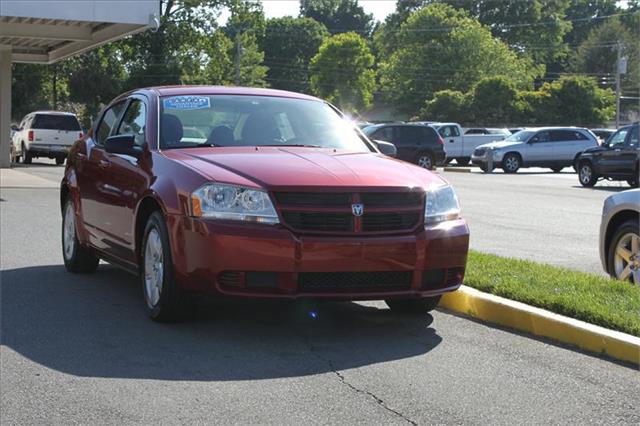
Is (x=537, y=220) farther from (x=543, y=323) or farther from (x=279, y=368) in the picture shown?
(x=279, y=368)

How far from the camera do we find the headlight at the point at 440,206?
627 centimetres

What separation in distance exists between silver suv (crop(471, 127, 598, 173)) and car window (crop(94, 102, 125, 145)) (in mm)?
26192

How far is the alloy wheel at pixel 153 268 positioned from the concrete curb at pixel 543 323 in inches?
89.7

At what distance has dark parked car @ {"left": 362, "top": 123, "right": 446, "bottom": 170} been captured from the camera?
1299 inches

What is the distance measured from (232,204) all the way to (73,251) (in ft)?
11.1

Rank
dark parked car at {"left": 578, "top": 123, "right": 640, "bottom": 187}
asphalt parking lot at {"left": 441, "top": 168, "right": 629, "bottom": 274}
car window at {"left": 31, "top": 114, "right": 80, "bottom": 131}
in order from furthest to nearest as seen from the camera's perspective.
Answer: car window at {"left": 31, "top": 114, "right": 80, "bottom": 131}
dark parked car at {"left": 578, "top": 123, "right": 640, "bottom": 187}
asphalt parking lot at {"left": 441, "top": 168, "right": 629, "bottom": 274}

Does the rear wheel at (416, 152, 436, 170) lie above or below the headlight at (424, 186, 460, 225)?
below

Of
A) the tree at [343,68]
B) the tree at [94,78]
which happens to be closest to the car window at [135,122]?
the tree at [94,78]

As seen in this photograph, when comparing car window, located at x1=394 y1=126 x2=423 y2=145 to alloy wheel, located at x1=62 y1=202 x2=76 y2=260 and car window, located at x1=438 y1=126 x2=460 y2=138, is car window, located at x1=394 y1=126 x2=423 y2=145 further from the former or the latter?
alloy wheel, located at x1=62 y1=202 x2=76 y2=260

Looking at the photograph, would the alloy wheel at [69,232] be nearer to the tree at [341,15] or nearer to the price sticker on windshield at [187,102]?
the price sticker on windshield at [187,102]

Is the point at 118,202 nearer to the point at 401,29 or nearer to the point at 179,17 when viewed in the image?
the point at 179,17

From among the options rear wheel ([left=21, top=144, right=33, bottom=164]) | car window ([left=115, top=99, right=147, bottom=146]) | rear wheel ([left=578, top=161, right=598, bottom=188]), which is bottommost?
rear wheel ([left=21, top=144, right=33, bottom=164])

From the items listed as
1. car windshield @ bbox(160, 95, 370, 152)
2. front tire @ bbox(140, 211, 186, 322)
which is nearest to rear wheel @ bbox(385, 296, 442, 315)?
car windshield @ bbox(160, 95, 370, 152)

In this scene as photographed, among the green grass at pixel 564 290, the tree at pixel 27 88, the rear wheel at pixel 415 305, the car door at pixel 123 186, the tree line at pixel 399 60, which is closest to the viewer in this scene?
the green grass at pixel 564 290
